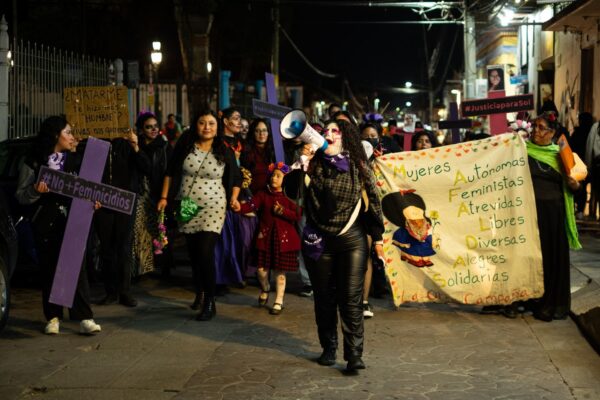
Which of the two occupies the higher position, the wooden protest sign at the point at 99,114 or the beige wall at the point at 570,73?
the beige wall at the point at 570,73

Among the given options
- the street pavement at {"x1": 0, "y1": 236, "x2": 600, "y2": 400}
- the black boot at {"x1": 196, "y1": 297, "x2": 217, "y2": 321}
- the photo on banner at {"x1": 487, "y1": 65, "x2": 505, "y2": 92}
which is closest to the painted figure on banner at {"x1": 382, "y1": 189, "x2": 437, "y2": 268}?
the street pavement at {"x1": 0, "y1": 236, "x2": 600, "y2": 400}

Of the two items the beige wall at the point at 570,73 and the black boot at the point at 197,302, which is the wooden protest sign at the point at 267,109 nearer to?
the black boot at the point at 197,302

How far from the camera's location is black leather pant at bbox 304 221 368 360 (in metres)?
6.61

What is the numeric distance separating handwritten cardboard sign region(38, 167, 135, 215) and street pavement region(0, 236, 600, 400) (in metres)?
1.13

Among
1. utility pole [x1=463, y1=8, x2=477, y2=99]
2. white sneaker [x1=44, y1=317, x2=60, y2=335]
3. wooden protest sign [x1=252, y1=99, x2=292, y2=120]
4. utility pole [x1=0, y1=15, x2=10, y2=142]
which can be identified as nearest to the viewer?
white sneaker [x1=44, y1=317, x2=60, y2=335]

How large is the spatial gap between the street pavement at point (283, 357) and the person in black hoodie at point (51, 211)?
0.76 ft

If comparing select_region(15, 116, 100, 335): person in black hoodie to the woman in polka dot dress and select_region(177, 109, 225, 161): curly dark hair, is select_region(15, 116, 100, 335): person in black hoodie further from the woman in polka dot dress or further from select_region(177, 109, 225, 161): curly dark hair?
select_region(177, 109, 225, 161): curly dark hair

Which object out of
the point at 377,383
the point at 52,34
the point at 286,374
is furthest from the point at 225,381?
the point at 52,34

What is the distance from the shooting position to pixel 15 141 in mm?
11164

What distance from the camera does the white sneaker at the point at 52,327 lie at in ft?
25.9

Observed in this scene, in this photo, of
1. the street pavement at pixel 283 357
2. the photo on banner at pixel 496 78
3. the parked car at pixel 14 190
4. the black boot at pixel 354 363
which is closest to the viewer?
the street pavement at pixel 283 357

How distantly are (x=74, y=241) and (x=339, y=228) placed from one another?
2411 millimetres

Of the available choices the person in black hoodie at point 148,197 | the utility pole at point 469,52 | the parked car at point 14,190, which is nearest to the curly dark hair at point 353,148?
the person in black hoodie at point 148,197

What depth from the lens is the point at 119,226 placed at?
30.6ft
